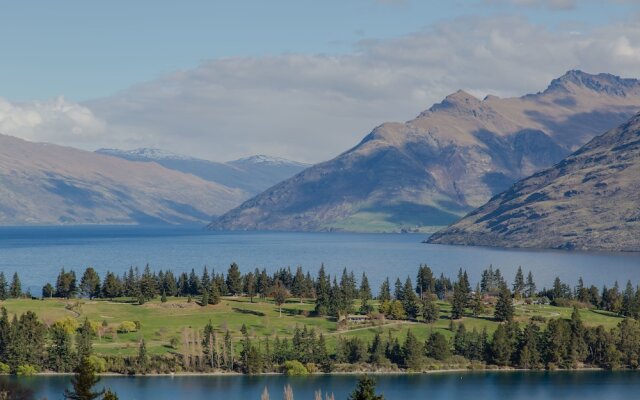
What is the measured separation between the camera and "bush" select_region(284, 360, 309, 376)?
7229 inches

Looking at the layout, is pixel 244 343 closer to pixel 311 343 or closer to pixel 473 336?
pixel 311 343

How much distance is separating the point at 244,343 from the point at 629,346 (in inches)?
2863

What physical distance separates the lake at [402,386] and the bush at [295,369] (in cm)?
221

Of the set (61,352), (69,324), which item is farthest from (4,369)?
(69,324)

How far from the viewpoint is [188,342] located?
192000mm

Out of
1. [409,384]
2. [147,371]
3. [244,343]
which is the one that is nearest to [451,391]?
[409,384]

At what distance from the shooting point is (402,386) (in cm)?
17575

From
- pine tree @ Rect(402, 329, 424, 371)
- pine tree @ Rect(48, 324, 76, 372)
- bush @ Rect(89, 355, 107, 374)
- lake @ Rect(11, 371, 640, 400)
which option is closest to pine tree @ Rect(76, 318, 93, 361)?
pine tree @ Rect(48, 324, 76, 372)

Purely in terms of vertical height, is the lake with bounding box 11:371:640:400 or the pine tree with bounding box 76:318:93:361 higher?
the pine tree with bounding box 76:318:93:361

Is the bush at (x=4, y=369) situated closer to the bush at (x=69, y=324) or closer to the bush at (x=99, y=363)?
the bush at (x=99, y=363)

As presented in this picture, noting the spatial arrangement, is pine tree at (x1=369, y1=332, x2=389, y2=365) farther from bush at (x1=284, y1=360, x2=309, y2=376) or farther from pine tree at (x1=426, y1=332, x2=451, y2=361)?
bush at (x1=284, y1=360, x2=309, y2=376)

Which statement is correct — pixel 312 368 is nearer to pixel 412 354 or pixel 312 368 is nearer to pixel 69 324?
pixel 412 354

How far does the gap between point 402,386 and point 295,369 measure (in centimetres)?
1995

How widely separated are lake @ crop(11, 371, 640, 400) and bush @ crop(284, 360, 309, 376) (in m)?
2.21
